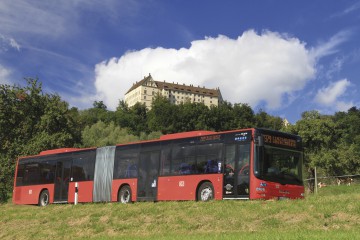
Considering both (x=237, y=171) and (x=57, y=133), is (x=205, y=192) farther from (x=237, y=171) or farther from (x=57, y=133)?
(x=57, y=133)

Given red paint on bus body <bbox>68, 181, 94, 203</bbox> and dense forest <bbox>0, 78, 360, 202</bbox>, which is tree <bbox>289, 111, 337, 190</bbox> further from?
red paint on bus body <bbox>68, 181, 94, 203</bbox>

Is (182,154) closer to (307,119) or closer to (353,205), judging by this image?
(353,205)

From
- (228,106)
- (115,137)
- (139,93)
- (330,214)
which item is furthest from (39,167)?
(139,93)

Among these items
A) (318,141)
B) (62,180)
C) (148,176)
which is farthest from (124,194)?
(318,141)

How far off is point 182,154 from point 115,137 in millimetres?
50960

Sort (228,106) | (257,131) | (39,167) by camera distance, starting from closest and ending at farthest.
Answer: (257,131) → (39,167) → (228,106)

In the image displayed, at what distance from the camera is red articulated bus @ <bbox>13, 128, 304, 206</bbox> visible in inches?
687

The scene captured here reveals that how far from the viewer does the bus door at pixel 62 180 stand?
26.1 metres

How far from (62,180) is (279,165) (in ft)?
46.3

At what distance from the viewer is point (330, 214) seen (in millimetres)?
12430

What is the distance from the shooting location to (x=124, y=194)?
22.6m

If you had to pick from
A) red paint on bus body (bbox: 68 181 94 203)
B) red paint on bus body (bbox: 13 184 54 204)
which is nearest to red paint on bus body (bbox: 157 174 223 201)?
red paint on bus body (bbox: 68 181 94 203)

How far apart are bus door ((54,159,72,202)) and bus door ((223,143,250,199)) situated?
1180 centimetres

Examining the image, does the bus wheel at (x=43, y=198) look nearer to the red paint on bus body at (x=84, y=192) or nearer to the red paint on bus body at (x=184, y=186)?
the red paint on bus body at (x=84, y=192)
